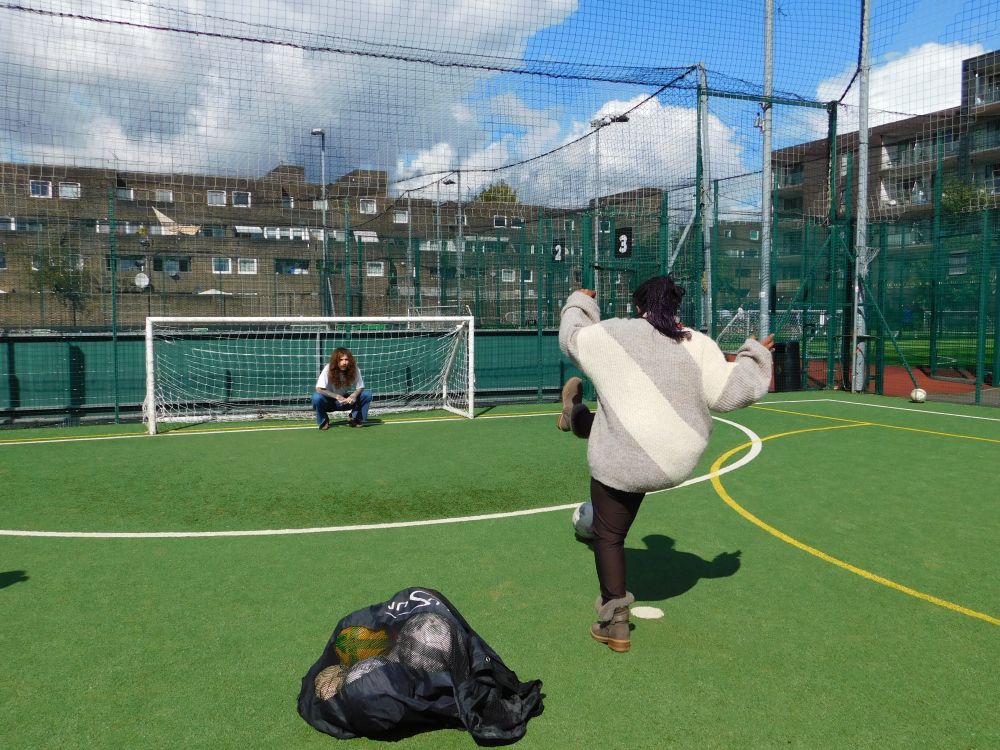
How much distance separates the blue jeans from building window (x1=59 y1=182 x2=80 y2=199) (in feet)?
18.7

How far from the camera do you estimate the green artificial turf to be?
3102 millimetres

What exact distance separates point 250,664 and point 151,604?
3.72ft

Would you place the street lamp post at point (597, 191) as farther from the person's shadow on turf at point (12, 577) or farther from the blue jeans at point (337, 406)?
the person's shadow on turf at point (12, 577)

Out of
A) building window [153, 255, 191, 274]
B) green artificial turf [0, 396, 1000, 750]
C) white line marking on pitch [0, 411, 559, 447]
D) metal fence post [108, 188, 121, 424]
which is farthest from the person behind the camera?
building window [153, 255, 191, 274]

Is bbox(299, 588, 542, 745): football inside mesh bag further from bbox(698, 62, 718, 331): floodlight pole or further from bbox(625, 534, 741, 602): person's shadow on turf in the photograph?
bbox(698, 62, 718, 331): floodlight pole

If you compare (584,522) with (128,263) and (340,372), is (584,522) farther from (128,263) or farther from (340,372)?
(128,263)

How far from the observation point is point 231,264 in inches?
636

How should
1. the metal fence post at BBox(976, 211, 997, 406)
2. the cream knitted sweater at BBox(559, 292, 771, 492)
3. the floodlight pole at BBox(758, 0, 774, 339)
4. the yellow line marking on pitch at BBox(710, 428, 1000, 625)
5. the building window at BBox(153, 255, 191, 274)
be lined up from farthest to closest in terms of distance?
the building window at BBox(153, 255, 191, 274) < the floodlight pole at BBox(758, 0, 774, 339) < the metal fence post at BBox(976, 211, 997, 406) < the yellow line marking on pitch at BBox(710, 428, 1000, 625) < the cream knitted sweater at BBox(559, 292, 771, 492)

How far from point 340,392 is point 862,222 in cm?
1064

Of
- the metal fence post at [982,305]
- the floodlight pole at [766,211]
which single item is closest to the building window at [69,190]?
the floodlight pole at [766,211]

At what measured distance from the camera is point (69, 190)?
12.5 meters

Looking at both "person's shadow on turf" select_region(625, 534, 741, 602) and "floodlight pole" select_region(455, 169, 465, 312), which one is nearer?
"person's shadow on turf" select_region(625, 534, 741, 602)

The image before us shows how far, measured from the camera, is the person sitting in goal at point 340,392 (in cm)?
1107

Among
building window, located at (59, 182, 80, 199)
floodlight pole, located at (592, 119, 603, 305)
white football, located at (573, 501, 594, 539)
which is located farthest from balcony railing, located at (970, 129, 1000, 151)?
white football, located at (573, 501, 594, 539)
